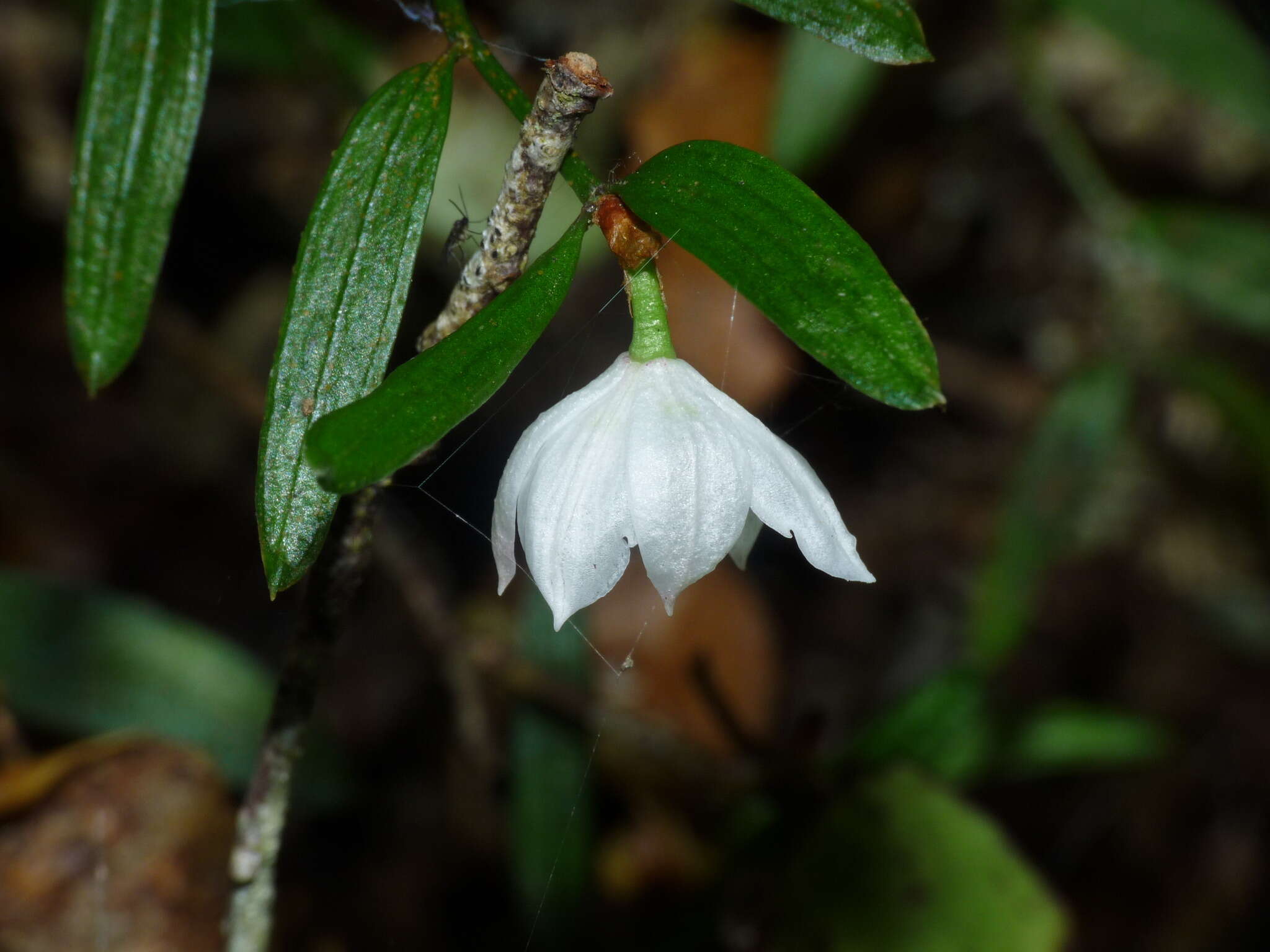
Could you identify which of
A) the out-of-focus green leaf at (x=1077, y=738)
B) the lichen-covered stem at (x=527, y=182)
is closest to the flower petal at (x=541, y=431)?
the lichen-covered stem at (x=527, y=182)

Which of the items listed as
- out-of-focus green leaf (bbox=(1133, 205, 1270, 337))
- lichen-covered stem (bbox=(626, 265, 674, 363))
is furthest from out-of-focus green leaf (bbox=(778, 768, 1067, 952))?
out-of-focus green leaf (bbox=(1133, 205, 1270, 337))

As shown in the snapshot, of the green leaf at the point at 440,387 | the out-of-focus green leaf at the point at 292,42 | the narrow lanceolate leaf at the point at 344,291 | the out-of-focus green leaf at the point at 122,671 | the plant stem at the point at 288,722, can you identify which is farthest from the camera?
the out-of-focus green leaf at the point at 292,42

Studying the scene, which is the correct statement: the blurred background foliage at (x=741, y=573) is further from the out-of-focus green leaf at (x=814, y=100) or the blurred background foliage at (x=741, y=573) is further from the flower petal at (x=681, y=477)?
the flower petal at (x=681, y=477)

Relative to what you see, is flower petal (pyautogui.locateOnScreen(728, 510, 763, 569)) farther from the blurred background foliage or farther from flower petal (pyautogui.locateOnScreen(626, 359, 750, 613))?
the blurred background foliage

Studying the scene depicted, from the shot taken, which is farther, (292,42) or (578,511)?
(292,42)

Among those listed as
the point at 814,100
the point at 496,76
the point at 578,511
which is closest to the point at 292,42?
the point at 814,100

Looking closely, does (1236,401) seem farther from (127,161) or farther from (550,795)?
(127,161)

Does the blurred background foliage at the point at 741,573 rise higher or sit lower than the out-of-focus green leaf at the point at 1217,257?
lower
